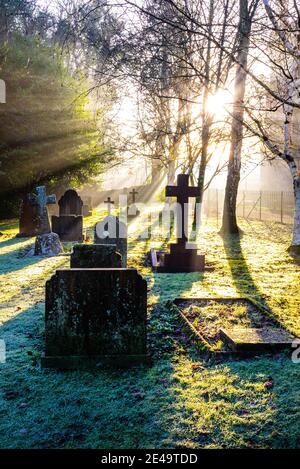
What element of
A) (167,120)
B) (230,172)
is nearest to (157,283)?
(230,172)

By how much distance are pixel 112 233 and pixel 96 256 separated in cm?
393

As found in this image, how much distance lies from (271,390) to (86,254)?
3.15m

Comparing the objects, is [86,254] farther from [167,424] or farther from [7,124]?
[7,124]

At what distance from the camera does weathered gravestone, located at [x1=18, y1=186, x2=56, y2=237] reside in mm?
15848

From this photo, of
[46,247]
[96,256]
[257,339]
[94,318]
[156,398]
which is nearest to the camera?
[156,398]

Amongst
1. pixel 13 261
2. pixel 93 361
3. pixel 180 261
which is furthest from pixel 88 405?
pixel 13 261

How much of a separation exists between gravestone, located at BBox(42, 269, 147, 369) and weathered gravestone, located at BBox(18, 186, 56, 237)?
37.4 feet

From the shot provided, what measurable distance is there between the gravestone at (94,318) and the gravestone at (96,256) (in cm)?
114

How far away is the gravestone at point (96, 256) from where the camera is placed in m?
5.93

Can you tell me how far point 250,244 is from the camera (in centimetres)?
1520

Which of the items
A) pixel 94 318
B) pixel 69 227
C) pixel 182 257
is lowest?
pixel 182 257

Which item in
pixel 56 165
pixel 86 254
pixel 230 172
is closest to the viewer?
pixel 86 254

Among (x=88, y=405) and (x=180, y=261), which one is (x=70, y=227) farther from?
(x=88, y=405)

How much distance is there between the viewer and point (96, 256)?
6.00m
